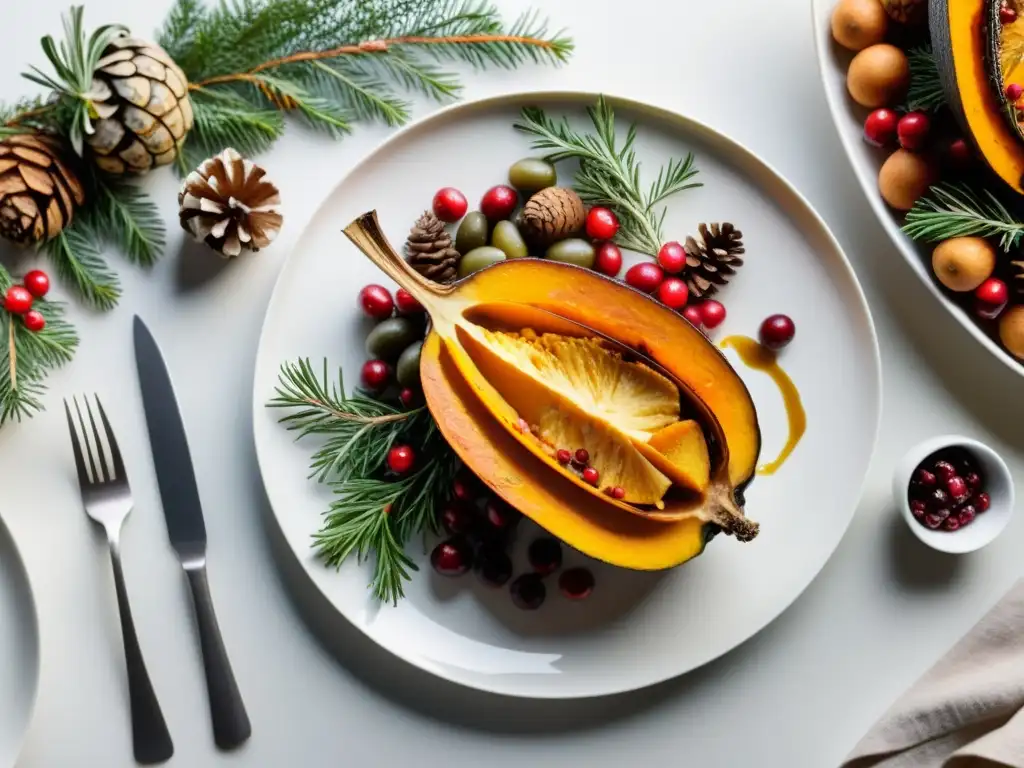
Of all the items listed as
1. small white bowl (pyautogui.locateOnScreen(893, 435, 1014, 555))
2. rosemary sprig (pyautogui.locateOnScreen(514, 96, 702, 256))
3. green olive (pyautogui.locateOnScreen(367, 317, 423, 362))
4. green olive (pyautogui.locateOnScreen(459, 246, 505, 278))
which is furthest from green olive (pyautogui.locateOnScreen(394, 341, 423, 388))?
small white bowl (pyautogui.locateOnScreen(893, 435, 1014, 555))

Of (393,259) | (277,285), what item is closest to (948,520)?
(393,259)

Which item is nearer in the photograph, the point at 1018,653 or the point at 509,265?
the point at 509,265

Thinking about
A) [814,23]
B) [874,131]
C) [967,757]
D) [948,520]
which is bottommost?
[967,757]

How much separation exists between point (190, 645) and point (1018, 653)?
3.94ft

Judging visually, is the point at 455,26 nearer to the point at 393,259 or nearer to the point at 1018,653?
the point at 393,259

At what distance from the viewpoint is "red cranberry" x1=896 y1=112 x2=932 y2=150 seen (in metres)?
1.28

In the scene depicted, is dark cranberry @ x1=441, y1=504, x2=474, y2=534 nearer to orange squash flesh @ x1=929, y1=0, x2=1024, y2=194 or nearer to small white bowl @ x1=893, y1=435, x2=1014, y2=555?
small white bowl @ x1=893, y1=435, x2=1014, y2=555

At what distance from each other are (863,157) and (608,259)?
16.2 inches

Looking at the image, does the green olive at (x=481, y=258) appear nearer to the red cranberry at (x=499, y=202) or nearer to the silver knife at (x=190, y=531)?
the red cranberry at (x=499, y=202)

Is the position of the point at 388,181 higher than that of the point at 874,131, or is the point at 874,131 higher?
the point at 874,131

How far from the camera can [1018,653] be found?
1.31 metres

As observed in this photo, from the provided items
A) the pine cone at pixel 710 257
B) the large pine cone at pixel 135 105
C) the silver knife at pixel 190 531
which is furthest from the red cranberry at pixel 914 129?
the silver knife at pixel 190 531

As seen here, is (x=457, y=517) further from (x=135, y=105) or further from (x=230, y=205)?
(x=135, y=105)

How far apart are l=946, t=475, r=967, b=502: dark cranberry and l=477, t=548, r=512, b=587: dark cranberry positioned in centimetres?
63
